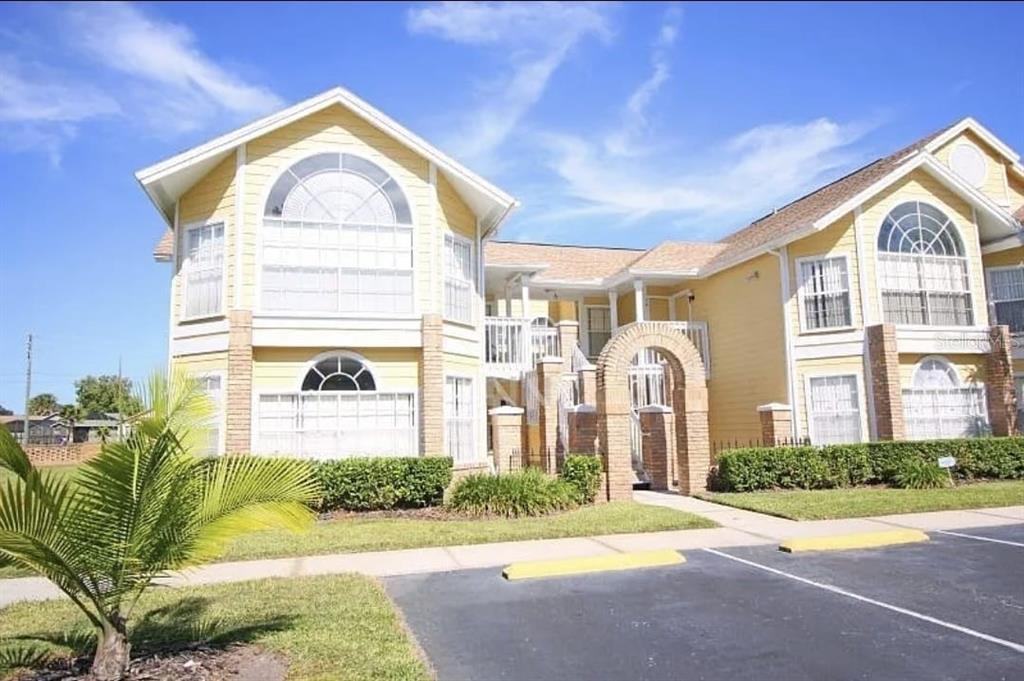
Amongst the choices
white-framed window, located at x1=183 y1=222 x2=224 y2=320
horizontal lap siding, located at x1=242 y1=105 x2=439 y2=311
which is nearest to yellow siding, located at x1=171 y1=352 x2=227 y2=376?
white-framed window, located at x1=183 y1=222 x2=224 y2=320

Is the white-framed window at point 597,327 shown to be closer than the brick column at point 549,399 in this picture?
No

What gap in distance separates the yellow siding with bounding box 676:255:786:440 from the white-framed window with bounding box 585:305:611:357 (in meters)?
3.97

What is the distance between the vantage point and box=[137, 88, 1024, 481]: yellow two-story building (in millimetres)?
14938

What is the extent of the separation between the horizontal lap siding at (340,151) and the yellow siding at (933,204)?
11.1 meters

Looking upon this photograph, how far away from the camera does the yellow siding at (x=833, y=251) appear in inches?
718

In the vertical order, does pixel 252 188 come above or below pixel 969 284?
above

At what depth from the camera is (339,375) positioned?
15.2 metres

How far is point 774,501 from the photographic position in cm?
1361

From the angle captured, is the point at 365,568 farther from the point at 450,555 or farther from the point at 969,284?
the point at 969,284

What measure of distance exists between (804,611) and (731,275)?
15.6 metres

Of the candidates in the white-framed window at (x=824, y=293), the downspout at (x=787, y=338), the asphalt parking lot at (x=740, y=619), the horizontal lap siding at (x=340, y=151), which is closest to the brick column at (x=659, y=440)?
the downspout at (x=787, y=338)

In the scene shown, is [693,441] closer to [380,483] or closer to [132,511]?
[380,483]

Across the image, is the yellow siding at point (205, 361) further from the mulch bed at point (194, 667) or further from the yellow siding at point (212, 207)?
the mulch bed at point (194, 667)

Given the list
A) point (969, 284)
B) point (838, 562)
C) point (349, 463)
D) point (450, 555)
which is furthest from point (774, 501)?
point (969, 284)
